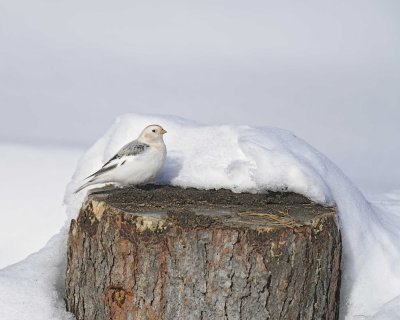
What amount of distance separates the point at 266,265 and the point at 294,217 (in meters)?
0.26

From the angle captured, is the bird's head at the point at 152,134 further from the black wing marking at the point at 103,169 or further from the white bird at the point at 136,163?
the black wing marking at the point at 103,169

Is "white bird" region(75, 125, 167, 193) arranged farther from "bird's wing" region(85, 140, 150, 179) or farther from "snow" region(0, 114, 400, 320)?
"snow" region(0, 114, 400, 320)

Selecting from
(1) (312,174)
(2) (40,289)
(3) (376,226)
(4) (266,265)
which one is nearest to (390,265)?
(3) (376,226)

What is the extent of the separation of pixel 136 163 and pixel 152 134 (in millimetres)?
181

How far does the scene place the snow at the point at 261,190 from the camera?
3877 mm

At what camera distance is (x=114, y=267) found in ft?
11.8

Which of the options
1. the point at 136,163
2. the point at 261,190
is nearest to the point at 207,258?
the point at 261,190

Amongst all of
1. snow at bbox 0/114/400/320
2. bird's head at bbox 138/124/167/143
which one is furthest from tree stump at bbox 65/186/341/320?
bird's head at bbox 138/124/167/143

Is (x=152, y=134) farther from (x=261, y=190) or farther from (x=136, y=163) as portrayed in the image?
(x=261, y=190)

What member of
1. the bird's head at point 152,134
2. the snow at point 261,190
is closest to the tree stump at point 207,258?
the snow at point 261,190

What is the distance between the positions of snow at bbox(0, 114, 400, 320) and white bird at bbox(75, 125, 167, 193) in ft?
0.54

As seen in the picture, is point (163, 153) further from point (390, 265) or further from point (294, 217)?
point (390, 265)

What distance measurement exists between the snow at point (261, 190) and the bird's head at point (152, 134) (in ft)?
0.62

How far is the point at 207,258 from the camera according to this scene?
11.2ft
